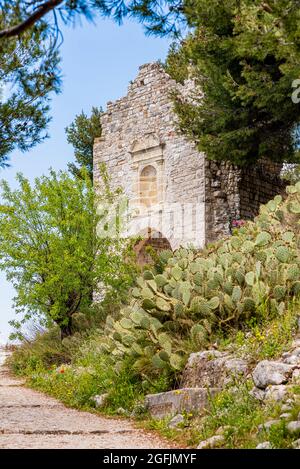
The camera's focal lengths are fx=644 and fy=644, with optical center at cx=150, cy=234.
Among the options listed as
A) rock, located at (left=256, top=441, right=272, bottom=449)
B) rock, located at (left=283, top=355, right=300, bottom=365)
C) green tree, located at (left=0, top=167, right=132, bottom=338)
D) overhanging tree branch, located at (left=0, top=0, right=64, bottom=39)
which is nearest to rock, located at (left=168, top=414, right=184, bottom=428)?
rock, located at (left=283, top=355, right=300, bottom=365)

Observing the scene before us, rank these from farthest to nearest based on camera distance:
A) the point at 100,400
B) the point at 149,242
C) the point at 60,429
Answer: the point at 149,242, the point at 100,400, the point at 60,429

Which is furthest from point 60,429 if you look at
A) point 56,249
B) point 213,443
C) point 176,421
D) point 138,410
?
point 56,249

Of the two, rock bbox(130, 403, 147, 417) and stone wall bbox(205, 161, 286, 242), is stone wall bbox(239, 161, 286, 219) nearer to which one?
stone wall bbox(205, 161, 286, 242)

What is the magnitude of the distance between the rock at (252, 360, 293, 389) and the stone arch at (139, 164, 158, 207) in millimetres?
11493

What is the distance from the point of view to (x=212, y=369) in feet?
20.2

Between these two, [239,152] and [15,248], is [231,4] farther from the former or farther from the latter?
[15,248]

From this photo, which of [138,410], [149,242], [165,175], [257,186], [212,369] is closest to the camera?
[212,369]

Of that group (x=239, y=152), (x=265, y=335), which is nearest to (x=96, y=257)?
(x=239, y=152)

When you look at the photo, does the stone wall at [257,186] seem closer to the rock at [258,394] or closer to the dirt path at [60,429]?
the dirt path at [60,429]

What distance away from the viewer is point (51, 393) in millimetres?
9039

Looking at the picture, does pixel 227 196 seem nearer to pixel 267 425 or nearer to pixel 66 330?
pixel 66 330

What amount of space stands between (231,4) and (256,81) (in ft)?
4.69

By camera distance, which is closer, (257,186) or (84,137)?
(257,186)

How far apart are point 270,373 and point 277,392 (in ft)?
0.86
